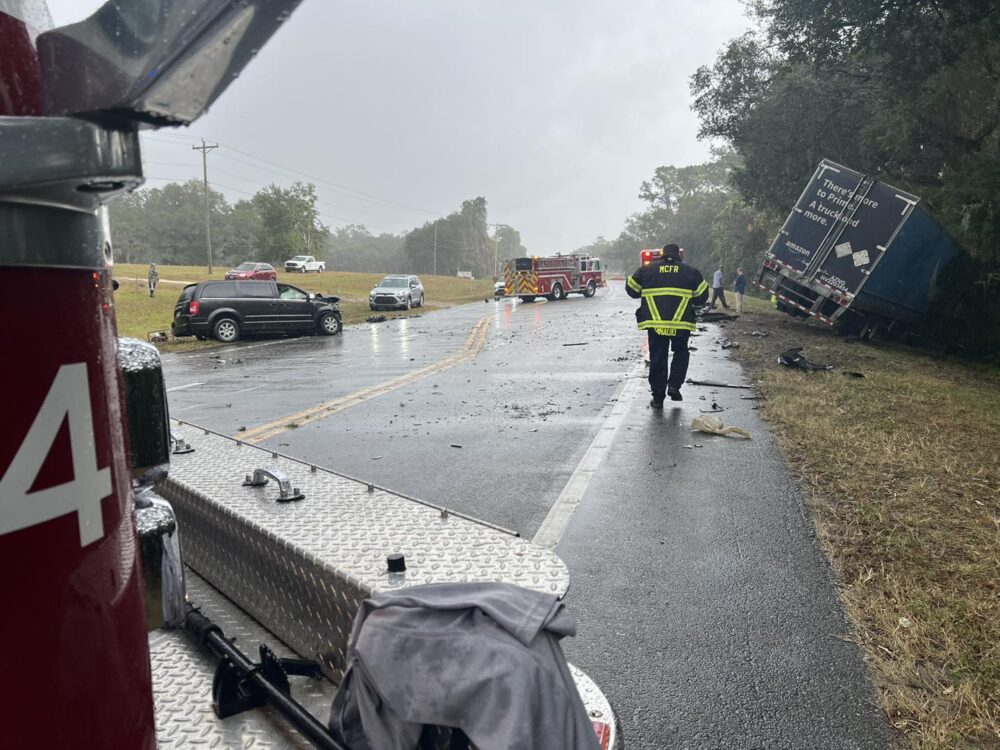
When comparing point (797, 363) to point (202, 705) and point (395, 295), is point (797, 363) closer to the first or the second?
point (202, 705)

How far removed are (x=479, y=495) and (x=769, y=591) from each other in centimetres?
218

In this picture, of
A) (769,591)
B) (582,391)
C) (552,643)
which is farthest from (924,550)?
(582,391)

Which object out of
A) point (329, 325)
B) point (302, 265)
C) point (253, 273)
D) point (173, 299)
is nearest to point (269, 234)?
point (302, 265)

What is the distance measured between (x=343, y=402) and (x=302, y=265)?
6165 centimetres

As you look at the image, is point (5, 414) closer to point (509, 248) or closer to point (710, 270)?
point (710, 270)

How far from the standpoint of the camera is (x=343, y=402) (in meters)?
9.43

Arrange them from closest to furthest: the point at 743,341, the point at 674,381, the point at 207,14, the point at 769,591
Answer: the point at 207,14 < the point at 769,591 < the point at 674,381 < the point at 743,341

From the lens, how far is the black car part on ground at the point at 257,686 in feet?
5.17

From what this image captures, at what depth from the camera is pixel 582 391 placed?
10.1 meters

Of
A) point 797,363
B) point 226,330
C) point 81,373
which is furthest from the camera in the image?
point 226,330

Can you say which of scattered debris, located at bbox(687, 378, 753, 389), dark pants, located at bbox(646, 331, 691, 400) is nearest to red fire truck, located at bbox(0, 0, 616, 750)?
dark pants, located at bbox(646, 331, 691, 400)

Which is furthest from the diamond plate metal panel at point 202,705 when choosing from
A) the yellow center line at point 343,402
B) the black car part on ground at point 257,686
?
the yellow center line at point 343,402

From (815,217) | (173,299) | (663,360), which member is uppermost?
(815,217)

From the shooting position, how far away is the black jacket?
28.2 ft
